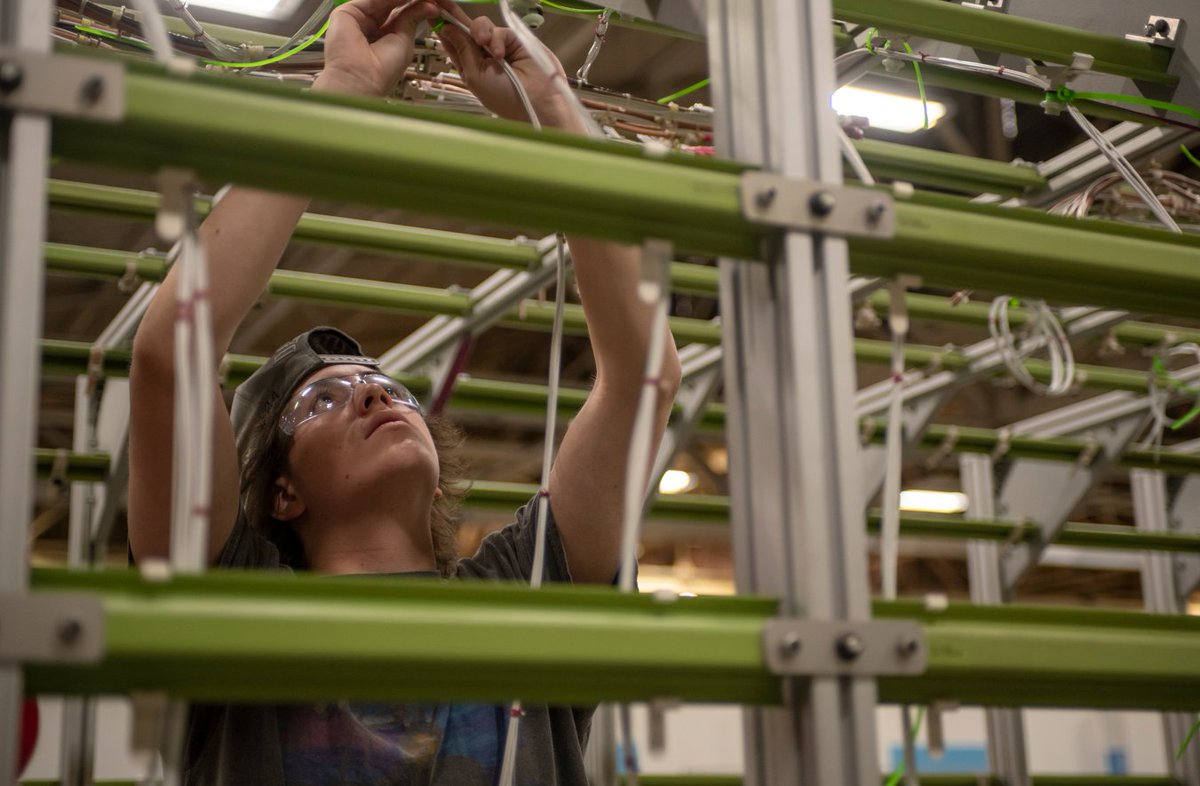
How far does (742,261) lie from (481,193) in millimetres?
279

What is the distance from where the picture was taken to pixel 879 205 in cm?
118

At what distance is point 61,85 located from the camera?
0.91m

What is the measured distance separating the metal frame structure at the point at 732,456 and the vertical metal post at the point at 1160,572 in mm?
2581

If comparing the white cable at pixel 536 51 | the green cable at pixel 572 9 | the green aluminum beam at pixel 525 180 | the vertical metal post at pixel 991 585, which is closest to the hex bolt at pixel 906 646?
the green aluminum beam at pixel 525 180

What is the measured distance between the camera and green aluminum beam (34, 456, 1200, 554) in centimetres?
262

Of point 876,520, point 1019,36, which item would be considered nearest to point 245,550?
point 1019,36

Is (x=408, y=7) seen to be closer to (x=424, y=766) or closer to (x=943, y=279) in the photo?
(x=943, y=279)

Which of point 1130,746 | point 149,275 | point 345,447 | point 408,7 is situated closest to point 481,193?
point 408,7

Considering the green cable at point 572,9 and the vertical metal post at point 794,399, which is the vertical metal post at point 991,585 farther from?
the vertical metal post at point 794,399

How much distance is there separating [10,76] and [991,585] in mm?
3316

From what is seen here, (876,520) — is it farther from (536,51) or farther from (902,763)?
(536,51)

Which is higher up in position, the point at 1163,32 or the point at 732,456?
the point at 1163,32

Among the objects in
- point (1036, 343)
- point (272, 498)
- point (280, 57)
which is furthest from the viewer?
point (1036, 343)

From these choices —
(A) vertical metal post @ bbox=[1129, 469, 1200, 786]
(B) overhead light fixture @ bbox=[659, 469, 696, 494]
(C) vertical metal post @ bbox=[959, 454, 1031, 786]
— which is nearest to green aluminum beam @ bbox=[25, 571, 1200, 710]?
(C) vertical metal post @ bbox=[959, 454, 1031, 786]
